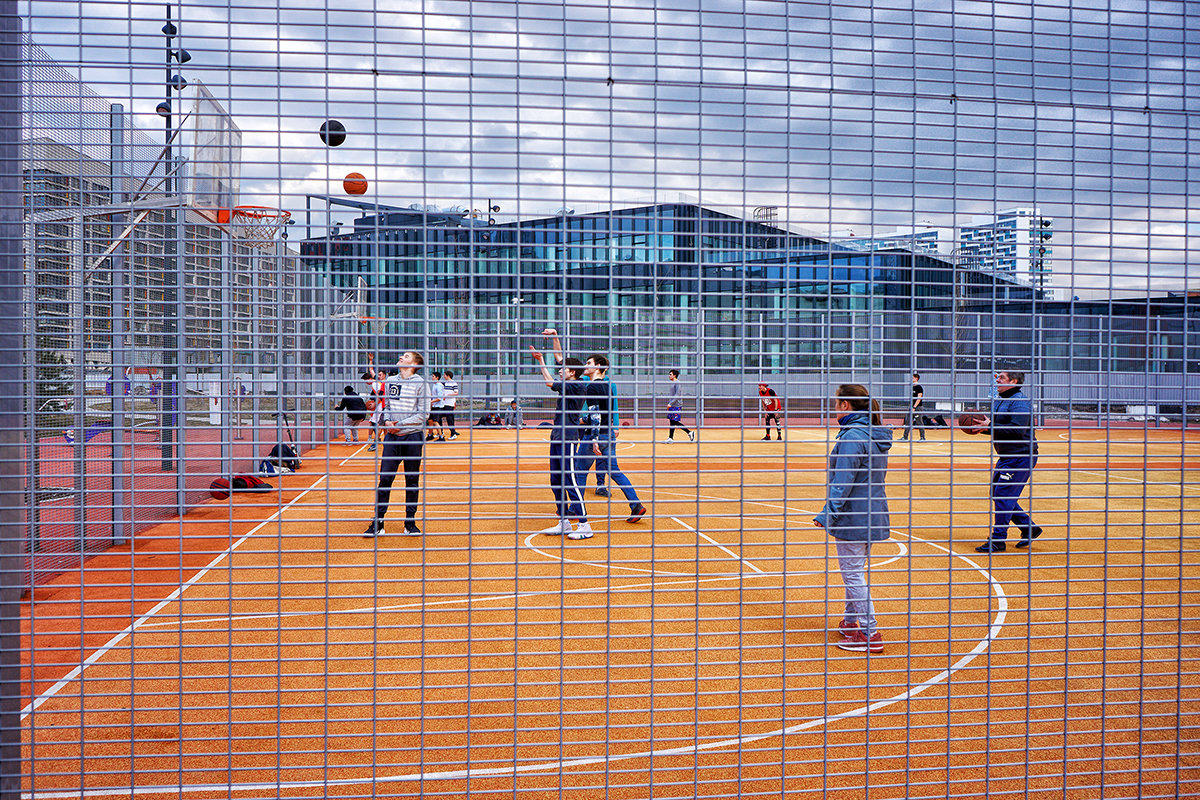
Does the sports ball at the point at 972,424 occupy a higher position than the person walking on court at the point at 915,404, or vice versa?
the person walking on court at the point at 915,404

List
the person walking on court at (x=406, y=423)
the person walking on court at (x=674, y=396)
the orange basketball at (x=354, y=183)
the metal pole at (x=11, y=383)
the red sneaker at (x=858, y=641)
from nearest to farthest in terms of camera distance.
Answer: the person walking on court at (x=674, y=396) < the person walking on court at (x=406, y=423) < the metal pole at (x=11, y=383) < the orange basketball at (x=354, y=183) < the red sneaker at (x=858, y=641)

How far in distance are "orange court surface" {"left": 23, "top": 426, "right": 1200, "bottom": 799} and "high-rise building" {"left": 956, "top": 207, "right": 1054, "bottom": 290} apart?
714 mm

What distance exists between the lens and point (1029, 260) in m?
2.89

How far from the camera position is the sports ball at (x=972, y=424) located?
10.2 feet

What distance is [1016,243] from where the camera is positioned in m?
2.83

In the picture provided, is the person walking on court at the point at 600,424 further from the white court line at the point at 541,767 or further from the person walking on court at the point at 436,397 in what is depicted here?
the white court line at the point at 541,767

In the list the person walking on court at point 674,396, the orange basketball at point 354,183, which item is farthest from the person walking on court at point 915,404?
the orange basketball at point 354,183

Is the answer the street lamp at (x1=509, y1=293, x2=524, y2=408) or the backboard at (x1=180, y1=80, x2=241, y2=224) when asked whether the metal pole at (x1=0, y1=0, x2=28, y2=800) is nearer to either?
the backboard at (x1=180, y1=80, x2=241, y2=224)

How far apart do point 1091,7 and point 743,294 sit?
1952 millimetres

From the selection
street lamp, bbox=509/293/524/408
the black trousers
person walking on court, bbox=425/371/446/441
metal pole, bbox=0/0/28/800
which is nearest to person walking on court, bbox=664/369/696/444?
street lamp, bbox=509/293/524/408

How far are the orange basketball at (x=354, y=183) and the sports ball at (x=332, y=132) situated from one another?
118mm

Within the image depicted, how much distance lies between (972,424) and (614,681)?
2026 millimetres

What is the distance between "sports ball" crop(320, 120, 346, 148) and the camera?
8.14ft

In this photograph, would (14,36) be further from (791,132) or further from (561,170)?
(791,132)
